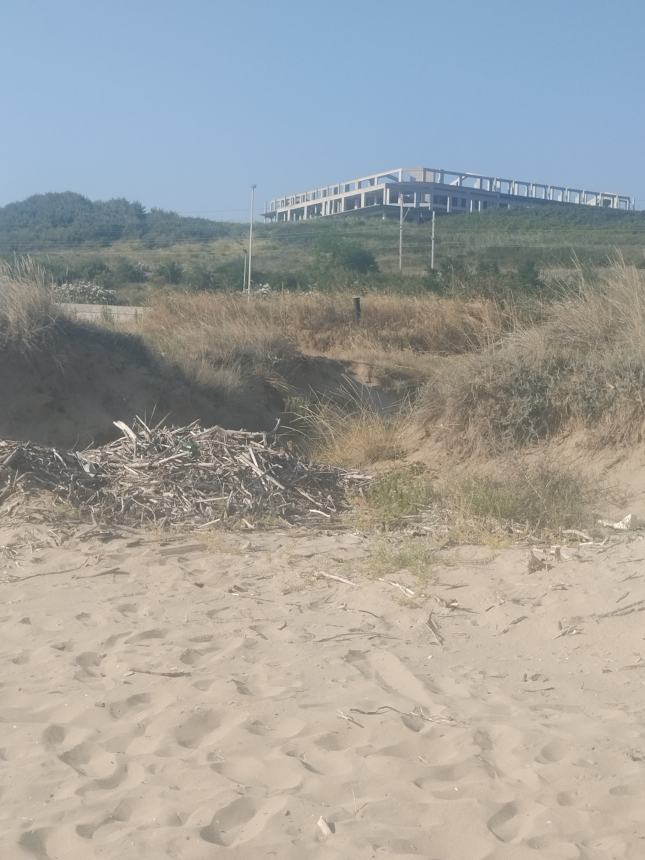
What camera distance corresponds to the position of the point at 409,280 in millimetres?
24234

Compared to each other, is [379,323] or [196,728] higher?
[379,323]

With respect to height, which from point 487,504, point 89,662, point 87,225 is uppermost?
point 87,225

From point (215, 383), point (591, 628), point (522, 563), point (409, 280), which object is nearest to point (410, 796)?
point (591, 628)

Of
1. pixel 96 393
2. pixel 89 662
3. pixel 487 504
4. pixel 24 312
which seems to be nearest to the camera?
pixel 89 662

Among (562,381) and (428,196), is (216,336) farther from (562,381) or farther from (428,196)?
(428,196)

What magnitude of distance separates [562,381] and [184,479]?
4.33 m

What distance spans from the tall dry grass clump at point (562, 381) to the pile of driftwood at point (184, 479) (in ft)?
7.43

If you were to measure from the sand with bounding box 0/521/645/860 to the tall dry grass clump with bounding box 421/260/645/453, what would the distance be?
3.59m

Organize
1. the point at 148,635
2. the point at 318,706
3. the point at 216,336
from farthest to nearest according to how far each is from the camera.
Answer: the point at 216,336
the point at 148,635
the point at 318,706

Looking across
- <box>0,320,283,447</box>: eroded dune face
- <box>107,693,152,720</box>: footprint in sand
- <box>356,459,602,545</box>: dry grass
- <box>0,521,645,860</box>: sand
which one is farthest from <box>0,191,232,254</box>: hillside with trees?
<box>107,693,152,720</box>: footprint in sand

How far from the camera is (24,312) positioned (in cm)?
1382


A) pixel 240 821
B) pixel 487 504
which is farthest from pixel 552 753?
Result: pixel 487 504

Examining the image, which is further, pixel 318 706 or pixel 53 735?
pixel 318 706

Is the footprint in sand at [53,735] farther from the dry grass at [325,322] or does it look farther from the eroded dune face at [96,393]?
the dry grass at [325,322]
